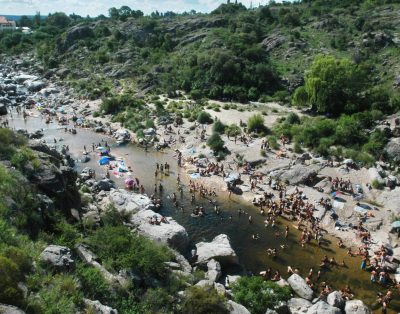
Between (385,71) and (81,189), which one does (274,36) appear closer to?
(385,71)

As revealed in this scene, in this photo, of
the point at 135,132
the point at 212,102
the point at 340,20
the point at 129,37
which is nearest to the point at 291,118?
the point at 212,102

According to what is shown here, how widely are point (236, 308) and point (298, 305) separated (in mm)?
5804

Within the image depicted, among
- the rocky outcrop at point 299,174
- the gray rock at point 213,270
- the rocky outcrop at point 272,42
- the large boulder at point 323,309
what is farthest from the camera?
the rocky outcrop at point 272,42

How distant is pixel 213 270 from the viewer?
2905 cm

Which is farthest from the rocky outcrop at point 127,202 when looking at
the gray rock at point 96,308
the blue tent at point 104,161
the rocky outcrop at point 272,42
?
the rocky outcrop at point 272,42

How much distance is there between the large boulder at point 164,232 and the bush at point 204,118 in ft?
96.1

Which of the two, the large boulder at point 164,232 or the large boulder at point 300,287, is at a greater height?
the large boulder at point 164,232

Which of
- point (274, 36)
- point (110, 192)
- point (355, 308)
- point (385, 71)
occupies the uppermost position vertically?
point (274, 36)

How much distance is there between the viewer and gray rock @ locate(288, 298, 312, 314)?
85.5 feet

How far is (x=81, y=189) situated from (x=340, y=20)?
259 ft

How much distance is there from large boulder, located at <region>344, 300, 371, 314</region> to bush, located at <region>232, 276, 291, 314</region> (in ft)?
12.4

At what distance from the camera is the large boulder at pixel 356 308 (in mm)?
26062

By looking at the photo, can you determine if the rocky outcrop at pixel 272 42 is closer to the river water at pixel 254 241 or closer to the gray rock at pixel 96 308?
the river water at pixel 254 241

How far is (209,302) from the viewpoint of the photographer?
21.1 m
